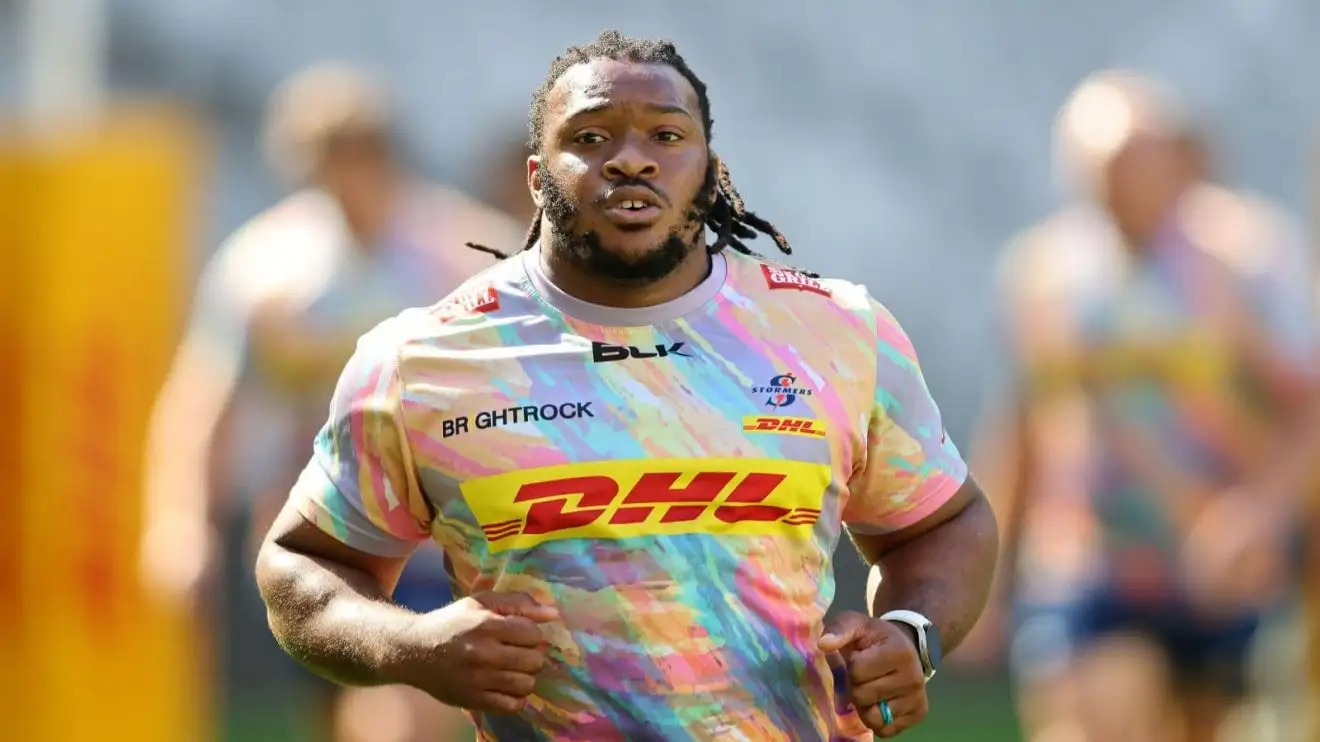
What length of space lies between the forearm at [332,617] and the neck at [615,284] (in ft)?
1.84

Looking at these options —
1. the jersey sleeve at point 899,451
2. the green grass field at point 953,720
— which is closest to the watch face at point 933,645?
the jersey sleeve at point 899,451

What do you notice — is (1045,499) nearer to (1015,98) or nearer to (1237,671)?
(1237,671)

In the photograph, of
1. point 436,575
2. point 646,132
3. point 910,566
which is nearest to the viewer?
point 646,132

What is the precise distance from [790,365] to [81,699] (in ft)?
19.4

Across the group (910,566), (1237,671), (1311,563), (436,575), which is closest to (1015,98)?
(1311,563)

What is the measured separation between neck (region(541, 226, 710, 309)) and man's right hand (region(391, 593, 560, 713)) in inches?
20.7

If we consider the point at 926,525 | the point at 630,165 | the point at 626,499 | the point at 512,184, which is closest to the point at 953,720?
the point at 512,184

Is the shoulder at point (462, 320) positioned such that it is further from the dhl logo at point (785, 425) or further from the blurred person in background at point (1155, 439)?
the blurred person in background at point (1155, 439)

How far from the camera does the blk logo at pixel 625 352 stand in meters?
3.75

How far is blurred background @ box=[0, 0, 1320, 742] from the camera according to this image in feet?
29.8

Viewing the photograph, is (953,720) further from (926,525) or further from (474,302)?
(474,302)

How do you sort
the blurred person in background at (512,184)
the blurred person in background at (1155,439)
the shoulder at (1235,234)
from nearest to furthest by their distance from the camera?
the blurred person in background at (1155,439), the shoulder at (1235,234), the blurred person in background at (512,184)

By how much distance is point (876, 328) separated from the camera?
392 cm

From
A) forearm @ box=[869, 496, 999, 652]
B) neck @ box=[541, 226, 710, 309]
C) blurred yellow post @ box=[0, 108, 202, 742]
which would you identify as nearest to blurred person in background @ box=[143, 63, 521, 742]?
blurred yellow post @ box=[0, 108, 202, 742]
